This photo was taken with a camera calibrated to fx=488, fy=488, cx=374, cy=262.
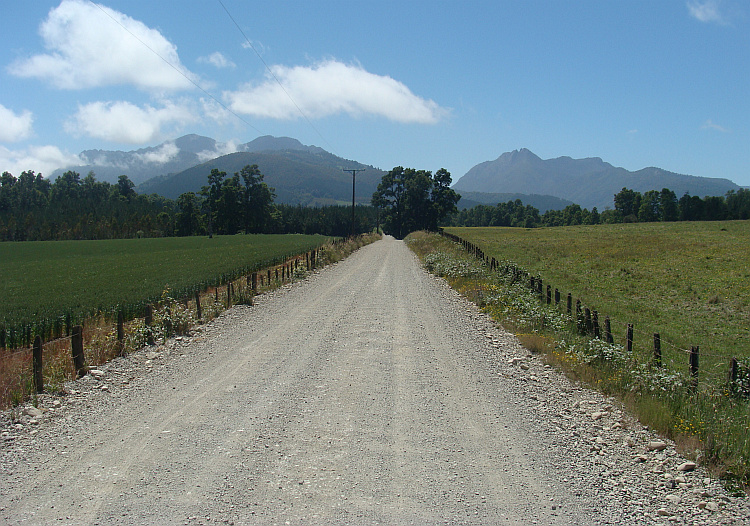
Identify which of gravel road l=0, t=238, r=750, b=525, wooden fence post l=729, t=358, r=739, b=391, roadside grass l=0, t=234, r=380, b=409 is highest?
wooden fence post l=729, t=358, r=739, b=391

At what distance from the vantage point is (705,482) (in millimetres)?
5004

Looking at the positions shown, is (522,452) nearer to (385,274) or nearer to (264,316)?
(264,316)

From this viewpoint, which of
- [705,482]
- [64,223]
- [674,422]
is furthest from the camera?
[64,223]

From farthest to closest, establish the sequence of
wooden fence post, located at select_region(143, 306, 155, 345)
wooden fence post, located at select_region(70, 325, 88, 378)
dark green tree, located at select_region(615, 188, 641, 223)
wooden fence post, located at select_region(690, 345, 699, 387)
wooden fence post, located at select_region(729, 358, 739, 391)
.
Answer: dark green tree, located at select_region(615, 188, 641, 223), wooden fence post, located at select_region(143, 306, 155, 345), wooden fence post, located at select_region(70, 325, 88, 378), wooden fence post, located at select_region(690, 345, 699, 387), wooden fence post, located at select_region(729, 358, 739, 391)

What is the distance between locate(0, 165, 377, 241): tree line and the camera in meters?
107

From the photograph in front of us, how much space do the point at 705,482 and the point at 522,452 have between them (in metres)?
1.81

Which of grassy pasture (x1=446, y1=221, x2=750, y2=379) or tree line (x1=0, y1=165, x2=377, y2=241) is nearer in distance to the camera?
grassy pasture (x1=446, y1=221, x2=750, y2=379)

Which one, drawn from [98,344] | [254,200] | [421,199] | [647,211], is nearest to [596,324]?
[98,344]

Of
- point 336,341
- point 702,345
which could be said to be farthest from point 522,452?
point 702,345

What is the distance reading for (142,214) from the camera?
128 meters

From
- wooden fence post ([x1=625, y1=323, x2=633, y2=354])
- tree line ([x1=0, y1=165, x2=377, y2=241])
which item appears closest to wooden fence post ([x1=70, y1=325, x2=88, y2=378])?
wooden fence post ([x1=625, y1=323, x2=633, y2=354])

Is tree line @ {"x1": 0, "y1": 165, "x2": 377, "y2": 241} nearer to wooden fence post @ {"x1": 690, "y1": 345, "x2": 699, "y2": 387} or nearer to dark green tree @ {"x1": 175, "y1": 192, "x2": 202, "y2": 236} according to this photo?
dark green tree @ {"x1": 175, "y1": 192, "x2": 202, "y2": 236}

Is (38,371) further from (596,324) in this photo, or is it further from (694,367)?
(596,324)

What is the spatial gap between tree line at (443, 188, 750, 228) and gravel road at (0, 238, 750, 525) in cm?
10875
